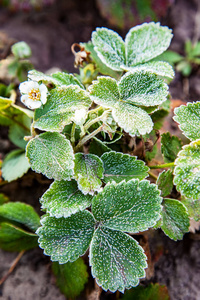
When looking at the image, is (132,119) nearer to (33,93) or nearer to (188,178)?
(188,178)

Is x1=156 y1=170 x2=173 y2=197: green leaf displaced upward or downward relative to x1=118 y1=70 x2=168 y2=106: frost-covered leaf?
downward

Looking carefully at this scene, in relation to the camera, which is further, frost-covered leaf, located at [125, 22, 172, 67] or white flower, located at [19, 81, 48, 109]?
frost-covered leaf, located at [125, 22, 172, 67]

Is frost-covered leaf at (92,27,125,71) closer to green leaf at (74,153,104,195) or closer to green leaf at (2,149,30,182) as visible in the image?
green leaf at (74,153,104,195)

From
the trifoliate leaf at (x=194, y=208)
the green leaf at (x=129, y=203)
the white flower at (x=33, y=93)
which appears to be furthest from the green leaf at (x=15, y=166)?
the trifoliate leaf at (x=194, y=208)

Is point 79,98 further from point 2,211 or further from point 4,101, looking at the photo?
point 2,211

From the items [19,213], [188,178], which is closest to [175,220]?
[188,178]

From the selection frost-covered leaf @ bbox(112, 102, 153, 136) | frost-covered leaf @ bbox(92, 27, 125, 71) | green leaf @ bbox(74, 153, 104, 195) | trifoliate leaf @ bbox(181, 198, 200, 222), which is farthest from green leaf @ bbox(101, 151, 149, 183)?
frost-covered leaf @ bbox(92, 27, 125, 71)

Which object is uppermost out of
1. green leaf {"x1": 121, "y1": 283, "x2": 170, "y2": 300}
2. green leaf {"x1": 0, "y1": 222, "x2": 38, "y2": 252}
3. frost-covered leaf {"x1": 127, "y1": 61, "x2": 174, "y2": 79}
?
frost-covered leaf {"x1": 127, "y1": 61, "x2": 174, "y2": 79}
